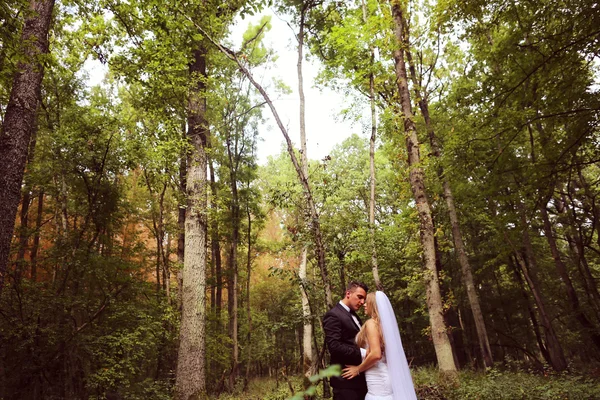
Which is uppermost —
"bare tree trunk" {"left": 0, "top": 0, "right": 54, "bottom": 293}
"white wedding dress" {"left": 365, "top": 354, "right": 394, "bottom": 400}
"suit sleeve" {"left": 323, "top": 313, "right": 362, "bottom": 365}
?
"bare tree trunk" {"left": 0, "top": 0, "right": 54, "bottom": 293}

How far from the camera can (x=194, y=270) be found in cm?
909

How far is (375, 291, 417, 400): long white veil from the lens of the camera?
149 inches

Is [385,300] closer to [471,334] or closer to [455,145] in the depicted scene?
[455,145]

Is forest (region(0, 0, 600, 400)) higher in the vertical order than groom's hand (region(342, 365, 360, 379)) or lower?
higher

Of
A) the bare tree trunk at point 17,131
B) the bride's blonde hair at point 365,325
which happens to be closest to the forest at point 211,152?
the bare tree trunk at point 17,131

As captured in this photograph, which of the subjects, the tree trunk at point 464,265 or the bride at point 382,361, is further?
the tree trunk at point 464,265

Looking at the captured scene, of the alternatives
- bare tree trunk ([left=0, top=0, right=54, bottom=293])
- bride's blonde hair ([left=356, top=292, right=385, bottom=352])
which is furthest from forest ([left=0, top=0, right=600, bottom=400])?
bride's blonde hair ([left=356, top=292, right=385, bottom=352])

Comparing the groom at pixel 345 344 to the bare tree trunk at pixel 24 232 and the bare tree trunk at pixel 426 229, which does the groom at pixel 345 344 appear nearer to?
the bare tree trunk at pixel 426 229

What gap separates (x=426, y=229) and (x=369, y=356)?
509 centimetres

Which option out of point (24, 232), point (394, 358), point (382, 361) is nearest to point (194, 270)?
point (24, 232)

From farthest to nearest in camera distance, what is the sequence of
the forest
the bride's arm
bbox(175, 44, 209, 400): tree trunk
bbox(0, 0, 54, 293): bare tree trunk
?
1. bbox(175, 44, 209, 400): tree trunk
2. the forest
3. bbox(0, 0, 54, 293): bare tree trunk
4. the bride's arm

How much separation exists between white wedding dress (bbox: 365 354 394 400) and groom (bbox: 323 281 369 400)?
3.5 inches

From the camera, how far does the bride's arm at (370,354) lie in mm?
3688

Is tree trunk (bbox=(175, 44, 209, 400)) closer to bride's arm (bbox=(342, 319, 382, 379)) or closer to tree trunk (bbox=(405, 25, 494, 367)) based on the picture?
bride's arm (bbox=(342, 319, 382, 379))
